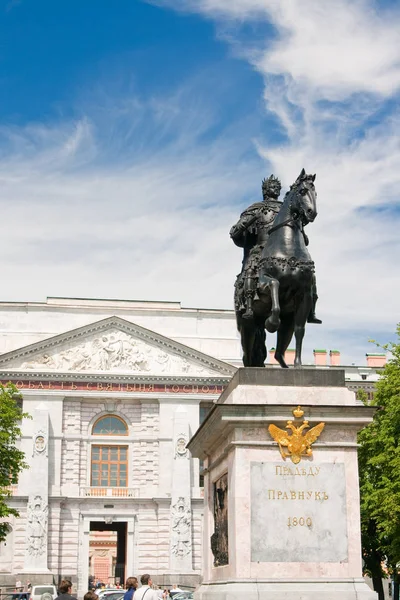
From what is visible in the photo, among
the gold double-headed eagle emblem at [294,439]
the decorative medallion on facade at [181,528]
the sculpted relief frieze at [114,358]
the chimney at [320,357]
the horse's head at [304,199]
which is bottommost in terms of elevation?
the decorative medallion on facade at [181,528]

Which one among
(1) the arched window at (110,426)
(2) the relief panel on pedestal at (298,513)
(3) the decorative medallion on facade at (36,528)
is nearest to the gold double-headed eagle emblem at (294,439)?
(2) the relief panel on pedestal at (298,513)

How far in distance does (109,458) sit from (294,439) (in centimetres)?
4593

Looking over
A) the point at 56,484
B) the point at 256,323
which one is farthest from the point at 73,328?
the point at 256,323

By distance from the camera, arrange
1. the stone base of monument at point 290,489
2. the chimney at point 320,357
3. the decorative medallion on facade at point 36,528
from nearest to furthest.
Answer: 1. the stone base of monument at point 290,489
2. the decorative medallion on facade at point 36,528
3. the chimney at point 320,357

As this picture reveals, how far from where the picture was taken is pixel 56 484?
52812 mm

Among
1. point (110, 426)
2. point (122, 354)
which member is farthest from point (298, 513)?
point (110, 426)

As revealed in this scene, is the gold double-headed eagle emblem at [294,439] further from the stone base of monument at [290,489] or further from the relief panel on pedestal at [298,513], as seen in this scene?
the relief panel on pedestal at [298,513]

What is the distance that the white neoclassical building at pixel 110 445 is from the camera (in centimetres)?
5212

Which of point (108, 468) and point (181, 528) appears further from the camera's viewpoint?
point (108, 468)

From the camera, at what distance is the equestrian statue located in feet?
35.2

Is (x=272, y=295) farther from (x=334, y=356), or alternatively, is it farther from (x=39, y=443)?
(x=334, y=356)

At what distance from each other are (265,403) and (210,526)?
2.32 metres

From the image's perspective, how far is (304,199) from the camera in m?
10.7

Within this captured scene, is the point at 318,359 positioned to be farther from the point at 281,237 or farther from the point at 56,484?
the point at 281,237
